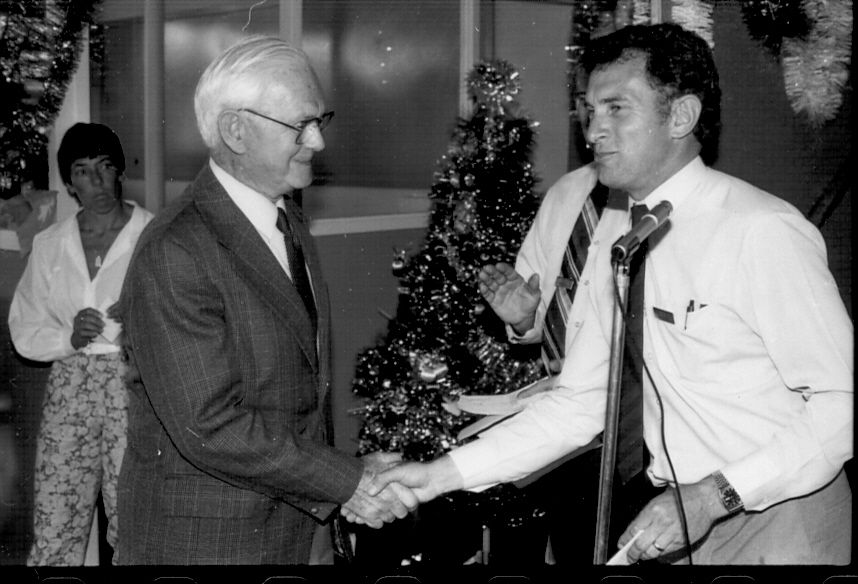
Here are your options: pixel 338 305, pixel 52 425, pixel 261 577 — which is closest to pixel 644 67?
pixel 261 577

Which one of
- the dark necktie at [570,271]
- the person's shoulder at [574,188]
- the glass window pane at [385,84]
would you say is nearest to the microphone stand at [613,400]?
the dark necktie at [570,271]

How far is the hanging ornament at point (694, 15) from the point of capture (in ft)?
9.50

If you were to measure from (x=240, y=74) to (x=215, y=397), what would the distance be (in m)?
0.56

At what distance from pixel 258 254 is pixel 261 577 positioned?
536 millimetres

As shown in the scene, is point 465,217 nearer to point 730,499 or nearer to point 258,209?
point 258,209

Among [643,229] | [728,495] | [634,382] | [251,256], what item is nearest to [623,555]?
[728,495]

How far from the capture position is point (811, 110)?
10.5 feet

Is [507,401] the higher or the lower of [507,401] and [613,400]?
the lower

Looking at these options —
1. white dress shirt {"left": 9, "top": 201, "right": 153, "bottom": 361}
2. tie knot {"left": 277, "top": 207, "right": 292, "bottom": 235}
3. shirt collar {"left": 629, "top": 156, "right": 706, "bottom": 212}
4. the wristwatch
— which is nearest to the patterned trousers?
white dress shirt {"left": 9, "top": 201, "right": 153, "bottom": 361}

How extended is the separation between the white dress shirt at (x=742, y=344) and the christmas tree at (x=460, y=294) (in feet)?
3.81

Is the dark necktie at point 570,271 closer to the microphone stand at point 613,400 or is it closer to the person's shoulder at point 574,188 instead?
the person's shoulder at point 574,188

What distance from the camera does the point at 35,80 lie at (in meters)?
2.85

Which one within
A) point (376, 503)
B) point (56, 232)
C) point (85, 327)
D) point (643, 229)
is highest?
point (643, 229)

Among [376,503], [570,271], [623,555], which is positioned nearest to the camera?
[623,555]
